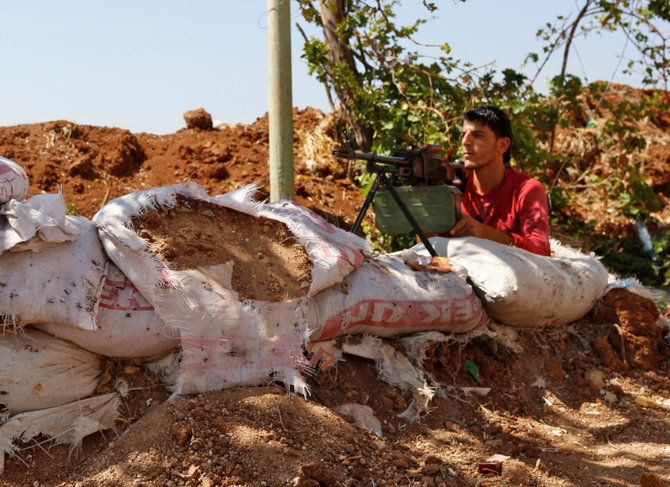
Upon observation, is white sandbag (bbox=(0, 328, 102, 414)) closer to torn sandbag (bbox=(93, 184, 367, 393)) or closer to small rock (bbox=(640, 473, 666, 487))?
torn sandbag (bbox=(93, 184, 367, 393))

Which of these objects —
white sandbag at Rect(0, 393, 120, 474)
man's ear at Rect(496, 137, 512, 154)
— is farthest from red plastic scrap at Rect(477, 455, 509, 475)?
man's ear at Rect(496, 137, 512, 154)

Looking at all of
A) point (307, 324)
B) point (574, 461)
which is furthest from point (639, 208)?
point (307, 324)

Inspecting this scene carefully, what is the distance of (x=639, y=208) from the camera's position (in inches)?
259

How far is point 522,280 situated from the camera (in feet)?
10.1

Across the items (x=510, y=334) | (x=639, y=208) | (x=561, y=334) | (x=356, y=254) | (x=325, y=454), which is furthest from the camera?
(x=639, y=208)

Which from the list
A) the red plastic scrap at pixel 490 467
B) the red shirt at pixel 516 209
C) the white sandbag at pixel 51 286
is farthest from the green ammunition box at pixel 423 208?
the white sandbag at pixel 51 286

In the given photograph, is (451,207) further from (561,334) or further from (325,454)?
(325,454)

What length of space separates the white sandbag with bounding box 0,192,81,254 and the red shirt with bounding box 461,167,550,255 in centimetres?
236

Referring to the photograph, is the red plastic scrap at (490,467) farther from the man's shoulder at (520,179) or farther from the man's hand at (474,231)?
the man's shoulder at (520,179)

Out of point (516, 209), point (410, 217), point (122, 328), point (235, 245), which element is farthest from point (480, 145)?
point (122, 328)

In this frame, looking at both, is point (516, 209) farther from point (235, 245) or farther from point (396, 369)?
point (235, 245)

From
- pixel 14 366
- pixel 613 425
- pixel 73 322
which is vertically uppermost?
pixel 73 322

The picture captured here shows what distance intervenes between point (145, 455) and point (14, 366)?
0.56m

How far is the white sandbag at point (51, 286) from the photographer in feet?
6.86
